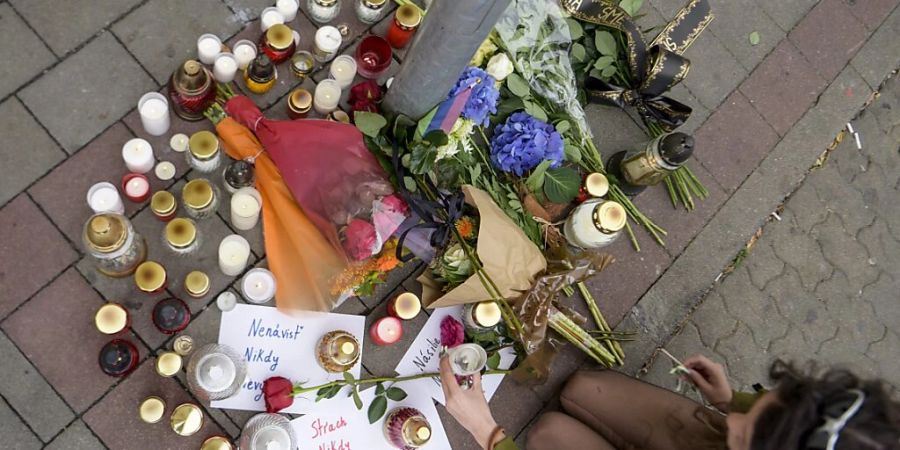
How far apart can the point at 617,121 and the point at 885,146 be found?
60.3 inches

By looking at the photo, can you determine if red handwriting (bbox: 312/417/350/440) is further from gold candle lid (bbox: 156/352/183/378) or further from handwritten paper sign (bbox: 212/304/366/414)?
gold candle lid (bbox: 156/352/183/378)

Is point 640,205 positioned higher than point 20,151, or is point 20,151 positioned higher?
point 640,205

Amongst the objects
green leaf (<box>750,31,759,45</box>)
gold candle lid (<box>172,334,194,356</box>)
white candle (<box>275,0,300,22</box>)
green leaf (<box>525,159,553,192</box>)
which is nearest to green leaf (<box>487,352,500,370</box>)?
green leaf (<box>525,159,553,192</box>)

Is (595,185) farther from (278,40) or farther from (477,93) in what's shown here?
(278,40)

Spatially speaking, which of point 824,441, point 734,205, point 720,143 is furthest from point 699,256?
point 824,441

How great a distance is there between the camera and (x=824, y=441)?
145 centimetres

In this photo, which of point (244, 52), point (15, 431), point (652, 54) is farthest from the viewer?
point (652, 54)

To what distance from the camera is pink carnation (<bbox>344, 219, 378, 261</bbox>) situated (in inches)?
82.8

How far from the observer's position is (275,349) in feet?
7.32

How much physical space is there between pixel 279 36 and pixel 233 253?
80 centimetres

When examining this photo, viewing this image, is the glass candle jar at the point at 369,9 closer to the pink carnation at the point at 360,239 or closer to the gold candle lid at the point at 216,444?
the pink carnation at the point at 360,239

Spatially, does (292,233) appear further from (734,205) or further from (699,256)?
(734,205)

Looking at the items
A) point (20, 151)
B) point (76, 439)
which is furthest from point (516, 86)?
point (76, 439)

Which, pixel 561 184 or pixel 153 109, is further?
pixel 561 184
